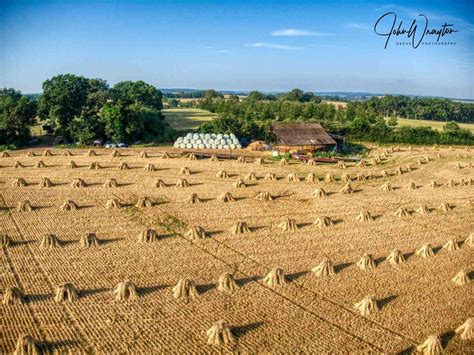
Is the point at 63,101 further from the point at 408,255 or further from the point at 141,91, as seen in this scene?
the point at 408,255

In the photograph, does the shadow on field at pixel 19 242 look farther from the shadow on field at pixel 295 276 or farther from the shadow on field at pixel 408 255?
the shadow on field at pixel 408 255

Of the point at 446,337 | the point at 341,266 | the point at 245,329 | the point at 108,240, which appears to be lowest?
the point at 446,337

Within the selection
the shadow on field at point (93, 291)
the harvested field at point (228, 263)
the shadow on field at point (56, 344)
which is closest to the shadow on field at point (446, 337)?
the harvested field at point (228, 263)

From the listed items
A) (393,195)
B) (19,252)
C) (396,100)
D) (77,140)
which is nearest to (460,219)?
(393,195)

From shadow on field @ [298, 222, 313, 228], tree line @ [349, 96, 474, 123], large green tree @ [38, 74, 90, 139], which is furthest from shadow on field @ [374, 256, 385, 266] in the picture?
tree line @ [349, 96, 474, 123]

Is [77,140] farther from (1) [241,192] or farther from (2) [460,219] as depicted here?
(2) [460,219]

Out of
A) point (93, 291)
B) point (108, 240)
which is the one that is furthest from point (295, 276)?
point (108, 240)
